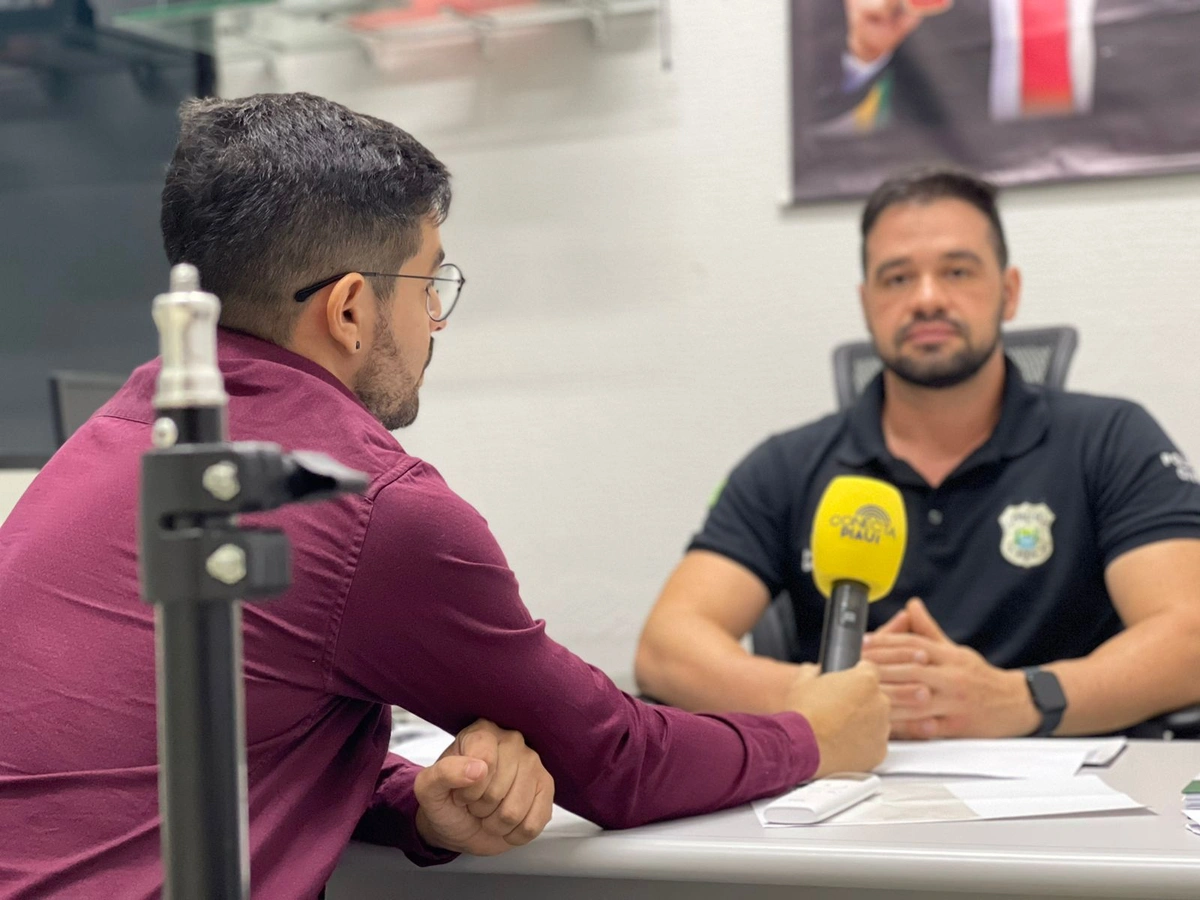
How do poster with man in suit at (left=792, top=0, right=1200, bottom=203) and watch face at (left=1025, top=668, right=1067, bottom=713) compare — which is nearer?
watch face at (left=1025, top=668, right=1067, bottom=713)

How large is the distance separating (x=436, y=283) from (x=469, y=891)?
522 mm

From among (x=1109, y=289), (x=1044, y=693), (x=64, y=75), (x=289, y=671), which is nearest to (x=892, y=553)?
(x=1044, y=693)

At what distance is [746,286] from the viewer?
2871 mm

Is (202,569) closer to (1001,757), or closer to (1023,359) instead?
(1001,757)

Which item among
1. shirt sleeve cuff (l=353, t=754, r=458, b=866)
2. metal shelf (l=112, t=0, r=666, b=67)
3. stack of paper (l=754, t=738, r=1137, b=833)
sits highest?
metal shelf (l=112, t=0, r=666, b=67)

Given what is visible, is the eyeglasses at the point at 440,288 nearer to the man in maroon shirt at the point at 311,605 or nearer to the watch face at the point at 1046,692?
the man in maroon shirt at the point at 311,605

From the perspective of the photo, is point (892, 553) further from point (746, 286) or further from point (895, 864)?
point (746, 286)

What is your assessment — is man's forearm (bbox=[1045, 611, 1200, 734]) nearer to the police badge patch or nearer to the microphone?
the police badge patch

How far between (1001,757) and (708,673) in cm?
49

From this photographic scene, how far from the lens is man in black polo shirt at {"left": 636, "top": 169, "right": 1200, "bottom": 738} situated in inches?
64.7

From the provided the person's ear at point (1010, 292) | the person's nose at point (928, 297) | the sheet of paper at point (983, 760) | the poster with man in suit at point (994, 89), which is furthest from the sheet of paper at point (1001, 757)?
the poster with man in suit at point (994, 89)

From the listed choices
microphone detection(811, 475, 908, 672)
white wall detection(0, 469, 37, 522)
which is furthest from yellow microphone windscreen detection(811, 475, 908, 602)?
white wall detection(0, 469, 37, 522)

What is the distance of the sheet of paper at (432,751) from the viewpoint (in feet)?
3.56

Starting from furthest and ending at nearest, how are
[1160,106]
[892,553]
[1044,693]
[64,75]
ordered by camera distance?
[64,75]
[1160,106]
[1044,693]
[892,553]
